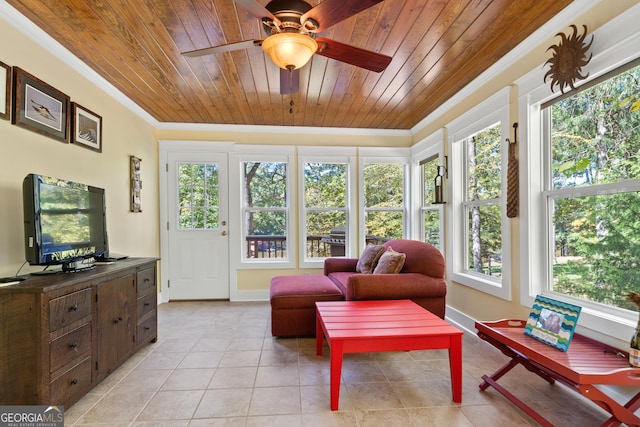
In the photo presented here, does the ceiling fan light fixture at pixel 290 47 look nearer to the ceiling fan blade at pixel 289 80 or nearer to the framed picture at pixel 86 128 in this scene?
the ceiling fan blade at pixel 289 80

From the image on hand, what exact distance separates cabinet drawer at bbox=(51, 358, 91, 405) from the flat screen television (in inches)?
24.7

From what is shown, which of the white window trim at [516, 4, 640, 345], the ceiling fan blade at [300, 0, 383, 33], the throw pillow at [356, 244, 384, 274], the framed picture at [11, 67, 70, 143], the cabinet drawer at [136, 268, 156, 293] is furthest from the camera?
the throw pillow at [356, 244, 384, 274]

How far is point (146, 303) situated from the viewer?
8.80 feet

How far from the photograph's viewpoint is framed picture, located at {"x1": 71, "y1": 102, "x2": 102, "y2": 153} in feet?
8.47

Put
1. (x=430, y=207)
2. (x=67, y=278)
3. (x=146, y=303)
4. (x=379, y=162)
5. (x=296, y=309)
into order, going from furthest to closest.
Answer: (x=379, y=162) → (x=430, y=207) → (x=296, y=309) → (x=146, y=303) → (x=67, y=278)

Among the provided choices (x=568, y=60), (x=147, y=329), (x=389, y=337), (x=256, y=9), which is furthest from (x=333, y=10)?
(x=147, y=329)

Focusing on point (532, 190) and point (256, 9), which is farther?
point (532, 190)

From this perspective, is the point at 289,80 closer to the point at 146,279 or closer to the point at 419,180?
the point at 146,279

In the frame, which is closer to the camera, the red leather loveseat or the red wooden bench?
the red wooden bench

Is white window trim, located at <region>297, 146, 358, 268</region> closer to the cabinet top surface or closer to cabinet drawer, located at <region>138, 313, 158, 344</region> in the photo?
cabinet drawer, located at <region>138, 313, 158, 344</region>

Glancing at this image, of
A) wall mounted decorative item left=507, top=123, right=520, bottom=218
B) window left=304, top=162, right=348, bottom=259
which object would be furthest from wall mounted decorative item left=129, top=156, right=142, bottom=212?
wall mounted decorative item left=507, top=123, right=520, bottom=218

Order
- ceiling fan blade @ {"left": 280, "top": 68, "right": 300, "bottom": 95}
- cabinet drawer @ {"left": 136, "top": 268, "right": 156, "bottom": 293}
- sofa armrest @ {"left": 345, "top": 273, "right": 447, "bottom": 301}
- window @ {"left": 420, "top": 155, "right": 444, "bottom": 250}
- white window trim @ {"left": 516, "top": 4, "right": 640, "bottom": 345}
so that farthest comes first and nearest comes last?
window @ {"left": 420, "top": 155, "right": 444, "bottom": 250} → sofa armrest @ {"left": 345, "top": 273, "right": 447, "bottom": 301} → cabinet drawer @ {"left": 136, "top": 268, "right": 156, "bottom": 293} → white window trim @ {"left": 516, "top": 4, "right": 640, "bottom": 345} → ceiling fan blade @ {"left": 280, "top": 68, "right": 300, "bottom": 95}

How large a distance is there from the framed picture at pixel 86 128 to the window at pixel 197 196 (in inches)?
55.2

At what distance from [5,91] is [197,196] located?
2.46 m
